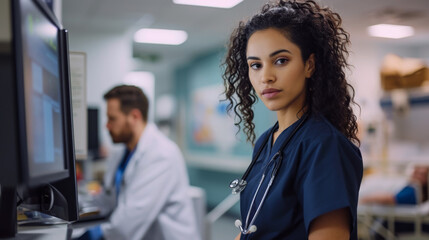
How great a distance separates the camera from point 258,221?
979 millimetres

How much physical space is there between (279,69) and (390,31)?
4.44m

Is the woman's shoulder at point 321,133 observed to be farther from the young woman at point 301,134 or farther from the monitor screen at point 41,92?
the monitor screen at point 41,92

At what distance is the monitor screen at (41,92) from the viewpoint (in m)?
0.66

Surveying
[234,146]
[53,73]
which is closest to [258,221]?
[53,73]

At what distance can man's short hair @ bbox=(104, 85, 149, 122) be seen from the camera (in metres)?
2.20

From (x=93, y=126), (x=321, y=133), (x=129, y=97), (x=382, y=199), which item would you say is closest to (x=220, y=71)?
(x=93, y=126)

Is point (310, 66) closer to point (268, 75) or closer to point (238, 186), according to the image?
point (268, 75)

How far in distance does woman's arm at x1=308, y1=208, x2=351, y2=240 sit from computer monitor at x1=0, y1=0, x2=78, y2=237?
1.69 feet

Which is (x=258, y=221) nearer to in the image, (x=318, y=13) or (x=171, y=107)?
(x=318, y=13)

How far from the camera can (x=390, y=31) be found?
4910 millimetres

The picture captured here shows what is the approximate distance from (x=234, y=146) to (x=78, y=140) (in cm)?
400

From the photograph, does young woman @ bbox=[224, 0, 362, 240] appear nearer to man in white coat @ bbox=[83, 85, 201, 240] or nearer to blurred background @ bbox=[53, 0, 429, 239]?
Answer: man in white coat @ bbox=[83, 85, 201, 240]

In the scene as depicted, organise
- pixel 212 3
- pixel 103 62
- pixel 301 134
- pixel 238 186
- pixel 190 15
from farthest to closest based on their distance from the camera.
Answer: pixel 103 62 → pixel 190 15 → pixel 212 3 → pixel 238 186 → pixel 301 134

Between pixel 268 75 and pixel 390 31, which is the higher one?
pixel 390 31
